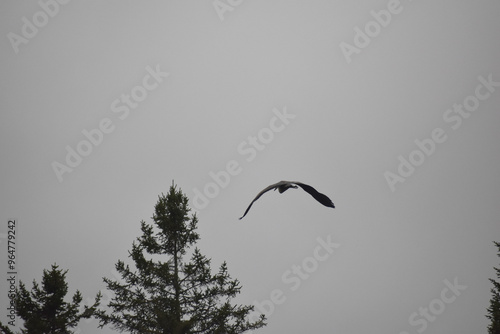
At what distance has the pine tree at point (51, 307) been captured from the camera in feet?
44.3

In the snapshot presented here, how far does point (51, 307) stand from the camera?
1396cm

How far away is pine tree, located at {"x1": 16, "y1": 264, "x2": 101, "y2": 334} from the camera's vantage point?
1350cm

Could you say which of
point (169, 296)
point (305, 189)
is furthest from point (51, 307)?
point (305, 189)

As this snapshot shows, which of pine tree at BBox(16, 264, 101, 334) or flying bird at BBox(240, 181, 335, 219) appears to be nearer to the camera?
flying bird at BBox(240, 181, 335, 219)

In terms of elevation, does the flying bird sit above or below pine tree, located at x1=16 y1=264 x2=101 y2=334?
below

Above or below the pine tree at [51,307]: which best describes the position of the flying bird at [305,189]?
below

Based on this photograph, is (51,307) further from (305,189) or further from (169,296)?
(305,189)

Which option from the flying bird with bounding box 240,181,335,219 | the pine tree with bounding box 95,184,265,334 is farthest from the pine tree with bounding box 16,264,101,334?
the flying bird with bounding box 240,181,335,219

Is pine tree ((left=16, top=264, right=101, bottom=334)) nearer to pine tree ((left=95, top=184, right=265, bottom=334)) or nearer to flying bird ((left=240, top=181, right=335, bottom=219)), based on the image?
pine tree ((left=95, top=184, right=265, bottom=334))

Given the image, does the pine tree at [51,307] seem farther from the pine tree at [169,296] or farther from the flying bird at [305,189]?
the flying bird at [305,189]

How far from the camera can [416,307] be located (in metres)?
181

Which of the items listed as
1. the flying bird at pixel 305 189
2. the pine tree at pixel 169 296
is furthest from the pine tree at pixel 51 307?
the flying bird at pixel 305 189

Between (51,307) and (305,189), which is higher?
(51,307)

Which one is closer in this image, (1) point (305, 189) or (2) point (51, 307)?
(1) point (305, 189)
